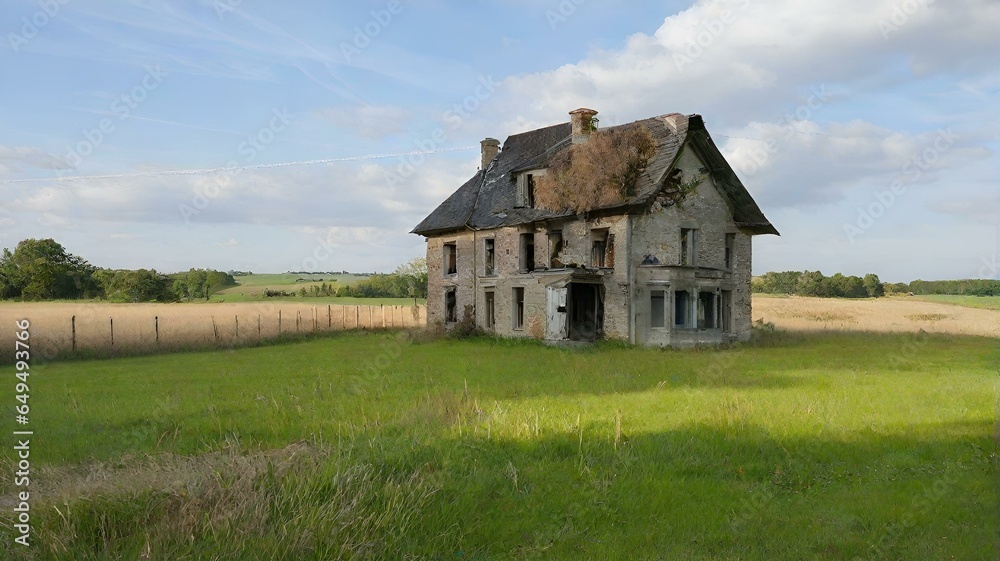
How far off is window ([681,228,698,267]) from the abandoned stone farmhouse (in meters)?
0.05

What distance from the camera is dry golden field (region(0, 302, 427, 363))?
2577 cm

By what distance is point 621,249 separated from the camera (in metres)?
28.2

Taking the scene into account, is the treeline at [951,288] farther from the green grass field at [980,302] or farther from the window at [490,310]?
the window at [490,310]

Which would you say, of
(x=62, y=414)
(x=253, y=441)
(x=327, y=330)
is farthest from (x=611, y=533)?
(x=327, y=330)

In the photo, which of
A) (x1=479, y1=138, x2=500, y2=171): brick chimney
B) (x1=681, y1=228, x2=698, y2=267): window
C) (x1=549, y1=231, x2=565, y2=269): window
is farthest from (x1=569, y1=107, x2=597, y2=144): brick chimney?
(x1=479, y1=138, x2=500, y2=171): brick chimney

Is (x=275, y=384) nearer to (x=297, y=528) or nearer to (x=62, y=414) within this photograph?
(x=62, y=414)

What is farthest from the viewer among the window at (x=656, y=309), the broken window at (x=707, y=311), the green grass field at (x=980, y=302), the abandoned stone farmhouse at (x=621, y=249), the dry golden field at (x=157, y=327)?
the green grass field at (x=980, y=302)

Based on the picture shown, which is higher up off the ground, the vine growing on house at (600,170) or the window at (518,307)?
the vine growing on house at (600,170)

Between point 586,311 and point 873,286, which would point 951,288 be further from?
point 586,311

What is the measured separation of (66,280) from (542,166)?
132ft

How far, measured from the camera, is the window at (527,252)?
3203 cm

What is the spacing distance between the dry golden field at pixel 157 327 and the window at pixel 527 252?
472 inches

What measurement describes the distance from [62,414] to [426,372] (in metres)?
8.80

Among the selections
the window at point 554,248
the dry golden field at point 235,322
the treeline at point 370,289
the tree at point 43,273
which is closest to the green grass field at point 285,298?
the treeline at point 370,289
